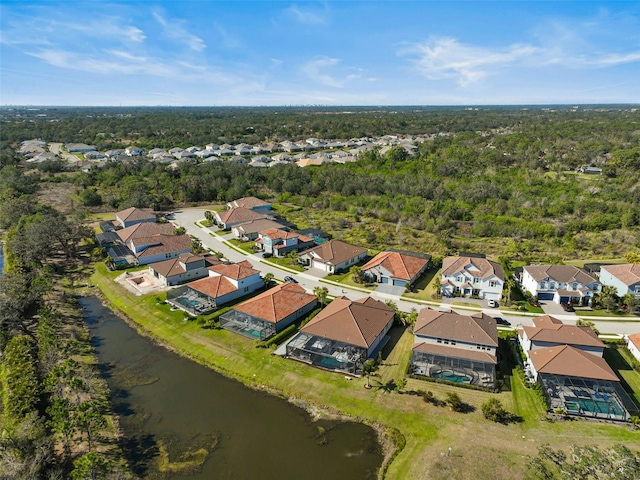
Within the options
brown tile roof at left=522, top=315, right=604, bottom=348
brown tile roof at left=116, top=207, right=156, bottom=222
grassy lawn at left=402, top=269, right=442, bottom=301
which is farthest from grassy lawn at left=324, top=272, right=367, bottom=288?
brown tile roof at left=116, top=207, right=156, bottom=222

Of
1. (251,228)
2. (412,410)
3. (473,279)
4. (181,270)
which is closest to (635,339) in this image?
(473,279)

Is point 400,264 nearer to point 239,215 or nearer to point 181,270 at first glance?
point 181,270

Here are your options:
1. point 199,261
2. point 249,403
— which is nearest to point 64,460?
point 249,403

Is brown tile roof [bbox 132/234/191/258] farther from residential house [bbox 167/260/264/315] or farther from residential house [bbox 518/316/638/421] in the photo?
residential house [bbox 518/316/638/421]

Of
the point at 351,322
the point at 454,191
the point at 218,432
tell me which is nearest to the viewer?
the point at 218,432

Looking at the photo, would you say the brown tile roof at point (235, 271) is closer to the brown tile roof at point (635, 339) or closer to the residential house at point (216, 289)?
the residential house at point (216, 289)

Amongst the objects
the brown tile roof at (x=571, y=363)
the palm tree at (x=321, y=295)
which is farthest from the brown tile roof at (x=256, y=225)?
the brown tile roof at (x=571, y=363)

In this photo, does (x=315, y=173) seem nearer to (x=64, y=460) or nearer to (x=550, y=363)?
(x=550, y=363)
